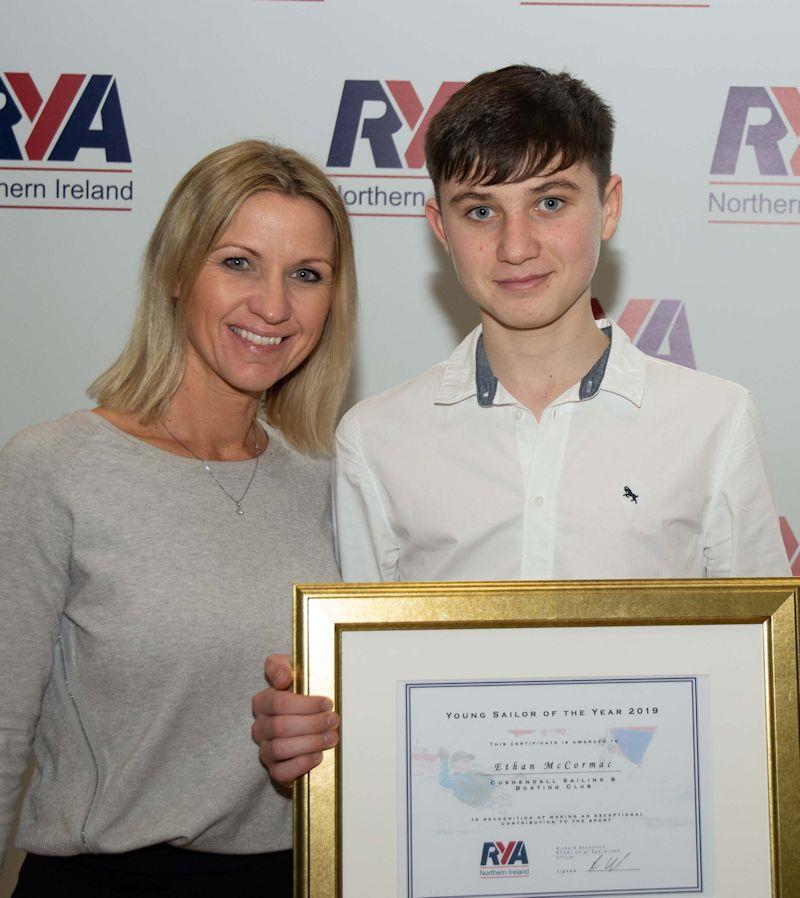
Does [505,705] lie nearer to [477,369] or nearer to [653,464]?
[653,464]

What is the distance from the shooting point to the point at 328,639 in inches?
53.9

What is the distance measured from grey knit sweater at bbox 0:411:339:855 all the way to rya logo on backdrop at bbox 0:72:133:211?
1.09 meters

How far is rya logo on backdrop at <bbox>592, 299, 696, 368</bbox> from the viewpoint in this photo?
2619mm

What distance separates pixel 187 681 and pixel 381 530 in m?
0.40

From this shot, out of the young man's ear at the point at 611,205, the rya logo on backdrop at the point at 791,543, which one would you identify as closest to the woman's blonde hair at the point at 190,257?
the young man's ear at the point at 611,205

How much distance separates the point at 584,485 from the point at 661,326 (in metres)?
1.10

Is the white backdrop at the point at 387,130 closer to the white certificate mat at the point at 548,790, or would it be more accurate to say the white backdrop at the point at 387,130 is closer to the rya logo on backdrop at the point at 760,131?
the rya logo on backdrop at the point at 760,131

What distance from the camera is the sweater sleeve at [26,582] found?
5.33 ft

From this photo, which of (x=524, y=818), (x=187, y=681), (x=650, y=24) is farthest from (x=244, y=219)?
(x=650, y=24)

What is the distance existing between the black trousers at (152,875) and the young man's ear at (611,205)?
119cm

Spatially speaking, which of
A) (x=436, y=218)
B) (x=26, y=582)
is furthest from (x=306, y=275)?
(x=26, y=582)

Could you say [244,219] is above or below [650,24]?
below

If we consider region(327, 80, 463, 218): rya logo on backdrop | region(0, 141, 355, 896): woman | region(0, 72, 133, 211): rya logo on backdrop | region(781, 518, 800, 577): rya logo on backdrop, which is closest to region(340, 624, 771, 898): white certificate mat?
region(0, 141, 355, 896): woman

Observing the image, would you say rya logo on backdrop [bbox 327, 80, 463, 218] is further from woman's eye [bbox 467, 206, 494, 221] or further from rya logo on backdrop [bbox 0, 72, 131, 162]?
woman's eye [bbox 467, 206, 494, 221]
